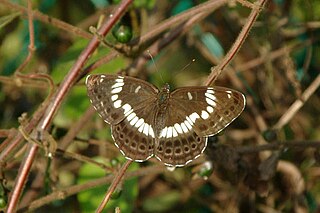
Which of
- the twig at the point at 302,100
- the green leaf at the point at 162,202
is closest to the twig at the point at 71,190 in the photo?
the twig at the point at 302,100

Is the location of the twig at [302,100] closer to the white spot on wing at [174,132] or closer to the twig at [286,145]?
the twig at [286,145]

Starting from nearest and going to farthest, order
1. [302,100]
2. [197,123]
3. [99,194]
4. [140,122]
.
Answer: [197,123]
[140,122]
[99,194]
[302,100]

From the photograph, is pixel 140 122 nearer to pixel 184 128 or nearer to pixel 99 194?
pixel 184 128

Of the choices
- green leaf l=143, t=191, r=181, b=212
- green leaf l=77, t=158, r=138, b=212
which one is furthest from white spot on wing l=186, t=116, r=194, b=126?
green leaf l=143, t=191, r=181, b=212

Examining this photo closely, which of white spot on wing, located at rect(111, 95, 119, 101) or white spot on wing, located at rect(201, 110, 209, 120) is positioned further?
white spot on wing, located at rect(111, 95, 119, 101)

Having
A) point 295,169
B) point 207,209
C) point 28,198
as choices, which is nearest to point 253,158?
point 295,169

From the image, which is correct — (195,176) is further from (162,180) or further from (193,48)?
(193,48)

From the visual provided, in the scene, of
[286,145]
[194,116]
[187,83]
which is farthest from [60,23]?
[187,83]

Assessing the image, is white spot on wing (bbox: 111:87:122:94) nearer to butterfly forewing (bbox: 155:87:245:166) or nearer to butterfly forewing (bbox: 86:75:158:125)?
butterfly forewing (bbox: 86:75:158:125)
